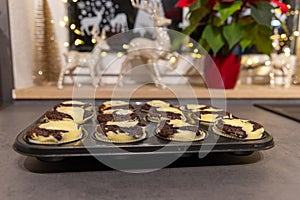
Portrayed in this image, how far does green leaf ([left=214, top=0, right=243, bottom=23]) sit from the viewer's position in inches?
37.5

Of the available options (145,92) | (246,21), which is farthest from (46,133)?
(246,21)

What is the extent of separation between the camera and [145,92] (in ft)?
3.51

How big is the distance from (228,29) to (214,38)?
2.2 inches

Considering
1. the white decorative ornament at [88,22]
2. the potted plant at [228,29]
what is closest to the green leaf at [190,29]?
the potted plant at [228,29]

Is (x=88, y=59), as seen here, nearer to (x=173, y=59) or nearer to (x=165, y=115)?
(x=173, y=59)

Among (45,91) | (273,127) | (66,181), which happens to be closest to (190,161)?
(66,181)

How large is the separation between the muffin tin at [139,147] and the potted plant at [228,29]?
22.2 inches

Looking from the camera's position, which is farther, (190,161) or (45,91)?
(45,91)

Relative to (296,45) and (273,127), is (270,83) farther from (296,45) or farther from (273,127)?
(273,127)

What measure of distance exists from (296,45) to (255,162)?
0.98 m

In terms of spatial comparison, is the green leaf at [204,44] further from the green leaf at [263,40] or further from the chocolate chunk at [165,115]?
the chocolate chunk at [165,115]

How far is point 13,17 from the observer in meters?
1.02

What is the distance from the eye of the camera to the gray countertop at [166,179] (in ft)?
1.30

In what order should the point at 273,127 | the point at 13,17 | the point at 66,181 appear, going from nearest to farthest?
the point at 66,181 → the point at 273,127 → the point at 13,17
